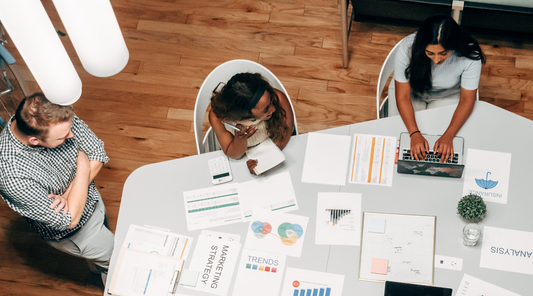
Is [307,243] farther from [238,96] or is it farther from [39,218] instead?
[39,218]

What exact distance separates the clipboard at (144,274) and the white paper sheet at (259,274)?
0.27m

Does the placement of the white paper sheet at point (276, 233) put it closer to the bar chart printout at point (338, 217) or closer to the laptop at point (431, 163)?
the bar chart printout at point (338, 217)

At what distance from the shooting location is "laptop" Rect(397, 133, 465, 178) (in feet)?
6.12

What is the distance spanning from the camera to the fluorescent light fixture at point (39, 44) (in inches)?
25.7

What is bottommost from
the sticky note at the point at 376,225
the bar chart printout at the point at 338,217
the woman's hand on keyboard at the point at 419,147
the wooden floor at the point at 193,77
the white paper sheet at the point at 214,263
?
the wooden floor at the point at 193,77

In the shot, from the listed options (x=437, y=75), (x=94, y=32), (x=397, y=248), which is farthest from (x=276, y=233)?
(x=94, y=32)

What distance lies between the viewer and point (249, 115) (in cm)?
193

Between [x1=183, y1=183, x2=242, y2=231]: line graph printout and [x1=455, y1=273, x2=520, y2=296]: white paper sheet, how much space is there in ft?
3.12

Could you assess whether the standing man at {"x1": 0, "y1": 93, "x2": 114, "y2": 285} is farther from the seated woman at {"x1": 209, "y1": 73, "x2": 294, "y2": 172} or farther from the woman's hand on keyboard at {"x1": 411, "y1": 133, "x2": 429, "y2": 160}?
the woman's hand on keyboard at {"x1": 411, "y1": 133, "x2": 429, "y2": 160}

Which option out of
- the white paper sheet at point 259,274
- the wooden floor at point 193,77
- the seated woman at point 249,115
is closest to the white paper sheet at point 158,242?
the white paper sheet at point 259,274

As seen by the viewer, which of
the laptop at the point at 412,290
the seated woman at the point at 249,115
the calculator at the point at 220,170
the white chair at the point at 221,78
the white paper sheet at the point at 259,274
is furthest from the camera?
A: the white chair at the point at 221,78

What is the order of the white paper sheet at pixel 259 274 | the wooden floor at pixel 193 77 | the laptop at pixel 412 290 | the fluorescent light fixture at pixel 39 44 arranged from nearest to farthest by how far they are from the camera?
the fluorescent light fixture at pixel 39 44
the laptop at pixel 412 290
the white paper sheet at pixel 259 274
the wooden floor at pixel 193 77

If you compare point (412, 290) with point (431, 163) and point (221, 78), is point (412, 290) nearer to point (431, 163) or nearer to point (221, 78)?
point (431, 163)

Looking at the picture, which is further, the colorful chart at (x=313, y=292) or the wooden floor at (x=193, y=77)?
the wooden floor at (x=193, y=77)
